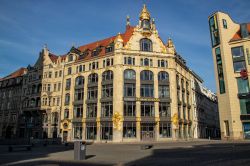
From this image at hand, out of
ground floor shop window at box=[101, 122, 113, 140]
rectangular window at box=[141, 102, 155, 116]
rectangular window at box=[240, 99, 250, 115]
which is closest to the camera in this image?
rectangular window at box=[240, 99, 250, 115]

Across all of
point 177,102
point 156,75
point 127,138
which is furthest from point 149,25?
point 127,138

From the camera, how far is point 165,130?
48.5 m

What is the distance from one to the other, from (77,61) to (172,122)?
27896mm

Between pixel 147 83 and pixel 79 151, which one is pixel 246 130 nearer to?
Answer: pixel 147 83

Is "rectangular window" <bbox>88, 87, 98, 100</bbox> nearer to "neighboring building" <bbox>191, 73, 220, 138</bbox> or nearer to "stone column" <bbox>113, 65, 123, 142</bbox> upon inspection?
"stone column" <bbox>113, 65, 123, 142</bbox>

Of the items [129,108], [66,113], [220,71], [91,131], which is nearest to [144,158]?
[129,108]

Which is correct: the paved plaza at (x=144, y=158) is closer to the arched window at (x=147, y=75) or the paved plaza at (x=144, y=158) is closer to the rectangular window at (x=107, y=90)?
the rectangular window at (x=107, y=90)

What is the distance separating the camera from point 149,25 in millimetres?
55094

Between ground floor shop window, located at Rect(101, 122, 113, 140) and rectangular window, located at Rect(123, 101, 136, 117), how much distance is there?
415 centimetres

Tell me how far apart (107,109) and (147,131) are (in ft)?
31.9

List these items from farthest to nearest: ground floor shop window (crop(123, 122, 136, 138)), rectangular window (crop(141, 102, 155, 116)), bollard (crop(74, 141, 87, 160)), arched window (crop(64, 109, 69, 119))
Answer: arched window (crop(64, 109, 69, 119)) < rectangular window (crop(141, 102, 155, 116)) < ground floor shop window (crop(123, 122, 136, 138)) < bollard (crop(74, 141, 87, 160))

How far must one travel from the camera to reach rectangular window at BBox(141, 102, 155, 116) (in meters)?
48.8

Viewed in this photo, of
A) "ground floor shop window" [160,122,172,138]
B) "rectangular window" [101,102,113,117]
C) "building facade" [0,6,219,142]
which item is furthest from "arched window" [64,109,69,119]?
"ground floor shop window" [160,122,172,138]

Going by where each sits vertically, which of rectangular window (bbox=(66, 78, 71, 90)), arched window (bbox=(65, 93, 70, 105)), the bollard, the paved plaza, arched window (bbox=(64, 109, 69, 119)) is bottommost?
the paved plaza
